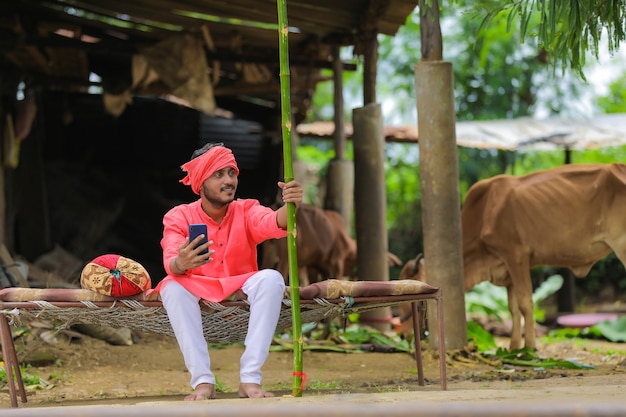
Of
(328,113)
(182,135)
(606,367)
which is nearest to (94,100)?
(182,135)

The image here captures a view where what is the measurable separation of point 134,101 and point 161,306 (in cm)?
965

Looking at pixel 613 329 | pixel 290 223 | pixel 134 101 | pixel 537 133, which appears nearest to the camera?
pixel 290 223

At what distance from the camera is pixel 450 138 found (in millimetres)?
7527

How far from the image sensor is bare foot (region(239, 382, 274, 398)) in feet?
14.6

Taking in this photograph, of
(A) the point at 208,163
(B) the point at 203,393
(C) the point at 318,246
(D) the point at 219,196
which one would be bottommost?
(B) the point at 203,393

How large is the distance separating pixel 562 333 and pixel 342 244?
9.46 feet

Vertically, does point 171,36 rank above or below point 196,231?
above

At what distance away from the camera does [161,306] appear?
481 cm

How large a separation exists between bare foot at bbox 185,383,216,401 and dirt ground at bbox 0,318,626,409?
568mm

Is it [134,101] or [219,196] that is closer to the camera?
[219,196]

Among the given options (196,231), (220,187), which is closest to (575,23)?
(220,187)

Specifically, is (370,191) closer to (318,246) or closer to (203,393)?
(318,246)

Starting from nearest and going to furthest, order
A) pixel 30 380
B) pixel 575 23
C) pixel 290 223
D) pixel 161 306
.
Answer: pixel 290 223, pixel 161 306, pixel 575 23, pixel 30 380

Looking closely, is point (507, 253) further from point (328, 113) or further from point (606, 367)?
point (328, 113)
